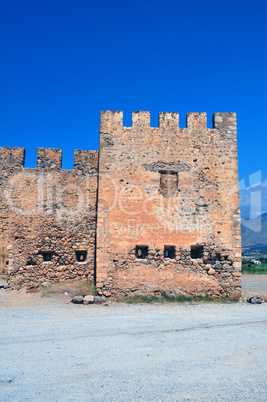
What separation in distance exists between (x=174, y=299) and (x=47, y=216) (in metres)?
5.49

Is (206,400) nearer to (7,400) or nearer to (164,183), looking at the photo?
(7,400)

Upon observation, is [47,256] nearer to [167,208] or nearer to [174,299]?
[167,208]

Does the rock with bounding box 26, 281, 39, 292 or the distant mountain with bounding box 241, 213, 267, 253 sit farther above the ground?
the distant mountain with bounding box 241, 213, 267, 253

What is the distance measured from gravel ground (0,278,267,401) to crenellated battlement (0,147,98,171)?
544cm

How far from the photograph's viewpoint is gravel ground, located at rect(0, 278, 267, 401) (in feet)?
15.0

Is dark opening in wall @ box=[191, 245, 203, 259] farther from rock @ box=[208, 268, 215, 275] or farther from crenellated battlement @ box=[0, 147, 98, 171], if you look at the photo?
crenellated battlement @ box=[0, 147, 98, 171]

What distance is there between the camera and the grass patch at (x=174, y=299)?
1107 centimetres

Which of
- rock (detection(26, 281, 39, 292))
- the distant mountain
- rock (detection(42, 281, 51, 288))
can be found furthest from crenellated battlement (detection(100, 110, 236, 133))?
the distant mountain

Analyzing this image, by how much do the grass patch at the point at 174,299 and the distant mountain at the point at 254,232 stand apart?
122755mm

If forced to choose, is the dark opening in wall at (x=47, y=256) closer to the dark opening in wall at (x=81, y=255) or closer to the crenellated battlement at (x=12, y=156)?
the dark opening in wall at (x=81, y=255)

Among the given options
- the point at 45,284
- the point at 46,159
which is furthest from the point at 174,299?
the point at 46,159

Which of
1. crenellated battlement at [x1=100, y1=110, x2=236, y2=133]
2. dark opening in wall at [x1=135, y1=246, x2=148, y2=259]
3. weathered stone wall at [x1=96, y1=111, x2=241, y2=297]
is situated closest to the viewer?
weathered stone wall at [x1=96, y1=111, x2=241, y2=297]

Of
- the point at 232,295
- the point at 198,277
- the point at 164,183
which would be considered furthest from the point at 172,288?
the point at 164,183

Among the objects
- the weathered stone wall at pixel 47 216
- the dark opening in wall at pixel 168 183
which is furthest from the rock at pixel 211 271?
the weathered stone wall at pixel 47 216
